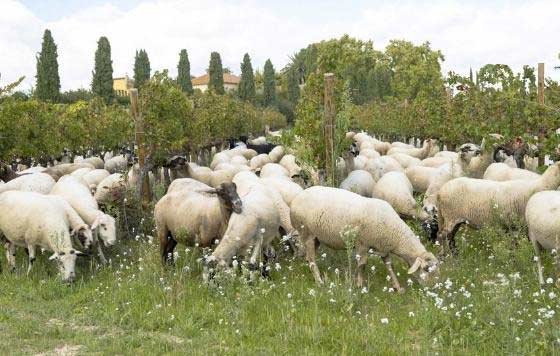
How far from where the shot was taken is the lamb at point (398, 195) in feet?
40.9

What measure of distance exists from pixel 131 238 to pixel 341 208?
580 cm

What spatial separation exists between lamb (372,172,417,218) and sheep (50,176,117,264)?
20.7ft

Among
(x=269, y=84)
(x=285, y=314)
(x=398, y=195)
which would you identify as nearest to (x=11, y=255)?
(x=285, y=314)

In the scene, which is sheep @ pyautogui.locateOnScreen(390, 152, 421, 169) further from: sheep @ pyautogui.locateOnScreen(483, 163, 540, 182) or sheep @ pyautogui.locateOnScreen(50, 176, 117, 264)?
sheep @ pyautogui.locateOnScreen(50, 176, 117, 264)

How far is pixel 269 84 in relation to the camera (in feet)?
233

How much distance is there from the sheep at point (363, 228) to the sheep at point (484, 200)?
1898 mm

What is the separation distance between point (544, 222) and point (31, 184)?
11165 millimetres

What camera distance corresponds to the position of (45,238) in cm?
959

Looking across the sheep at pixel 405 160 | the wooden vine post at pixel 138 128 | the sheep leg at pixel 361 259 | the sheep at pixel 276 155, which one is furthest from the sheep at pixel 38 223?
the sheep at pixel 276 155

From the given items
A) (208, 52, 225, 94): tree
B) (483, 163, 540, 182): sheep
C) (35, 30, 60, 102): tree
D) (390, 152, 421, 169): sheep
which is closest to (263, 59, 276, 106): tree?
(208, 52, 225, 94): tree

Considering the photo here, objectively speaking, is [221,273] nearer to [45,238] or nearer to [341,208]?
[341,208]

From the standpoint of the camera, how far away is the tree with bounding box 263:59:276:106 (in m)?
69.7

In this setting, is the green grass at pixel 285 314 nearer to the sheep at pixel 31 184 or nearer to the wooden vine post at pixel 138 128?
the sheep at pixel 31 184

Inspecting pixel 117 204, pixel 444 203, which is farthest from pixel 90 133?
pixel 444 203
